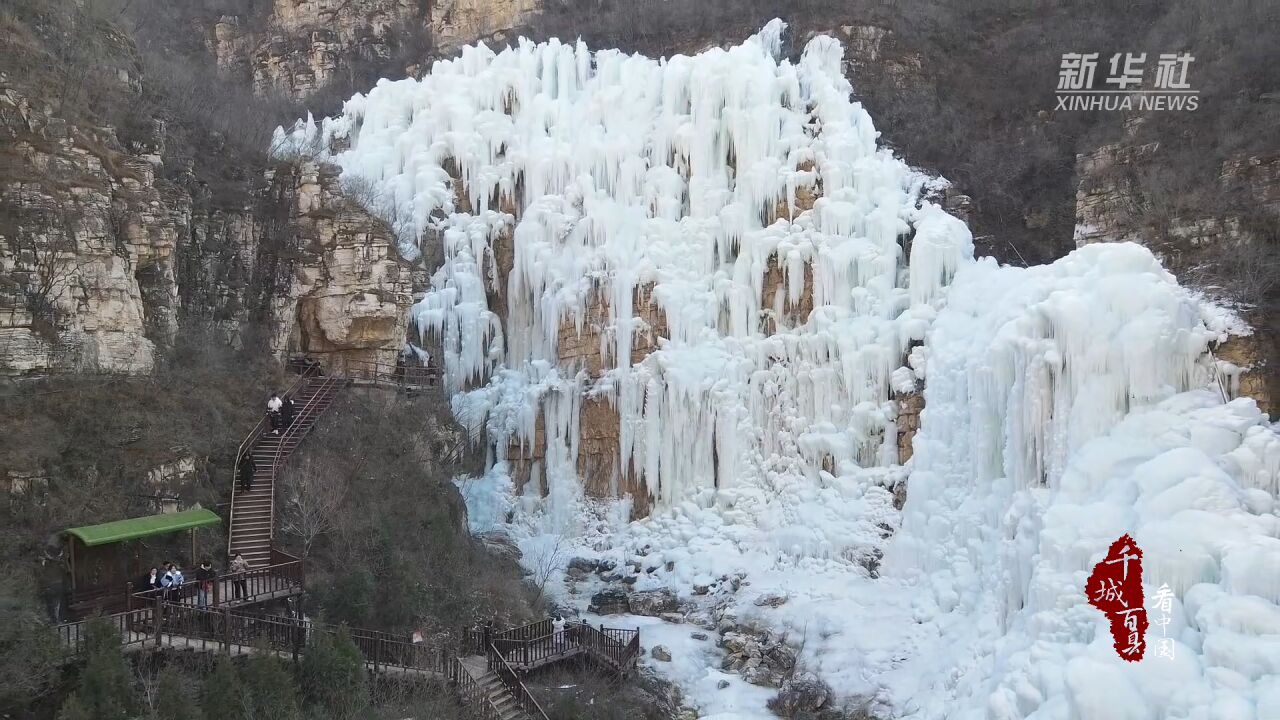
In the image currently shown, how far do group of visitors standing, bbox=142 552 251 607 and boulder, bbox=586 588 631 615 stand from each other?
7.44 meters

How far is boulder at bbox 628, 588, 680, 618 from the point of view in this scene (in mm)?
18297

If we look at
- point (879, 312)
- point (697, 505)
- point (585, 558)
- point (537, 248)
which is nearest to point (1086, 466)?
point (879, 312)

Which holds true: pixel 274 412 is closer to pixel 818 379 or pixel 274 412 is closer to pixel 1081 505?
pixel 818 379

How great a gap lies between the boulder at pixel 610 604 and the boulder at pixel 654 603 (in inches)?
6.6

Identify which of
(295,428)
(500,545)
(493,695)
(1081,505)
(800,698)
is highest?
(295,428)

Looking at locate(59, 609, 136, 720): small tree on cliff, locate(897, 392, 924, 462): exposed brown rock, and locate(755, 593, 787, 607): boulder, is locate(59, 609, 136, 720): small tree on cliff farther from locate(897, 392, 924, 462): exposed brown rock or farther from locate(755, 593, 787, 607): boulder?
locate(897, 392, 924, 462): exposed brown rock

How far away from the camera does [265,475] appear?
16.0 meters

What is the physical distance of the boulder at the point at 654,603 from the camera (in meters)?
18.3

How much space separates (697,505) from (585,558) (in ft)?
9.76

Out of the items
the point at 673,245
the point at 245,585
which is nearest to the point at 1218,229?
the point at 673,245

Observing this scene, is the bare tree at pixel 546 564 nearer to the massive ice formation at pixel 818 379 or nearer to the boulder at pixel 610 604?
the massive ice formation at pixel 818 379

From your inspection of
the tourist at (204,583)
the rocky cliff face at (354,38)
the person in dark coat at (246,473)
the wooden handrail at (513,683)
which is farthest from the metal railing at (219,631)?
the rocky cliff face at (354,38)

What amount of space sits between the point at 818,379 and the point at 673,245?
517cm

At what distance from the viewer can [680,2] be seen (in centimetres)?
2920
